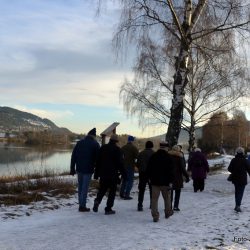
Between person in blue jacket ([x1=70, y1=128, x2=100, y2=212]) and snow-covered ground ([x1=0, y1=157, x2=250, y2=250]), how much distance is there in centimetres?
51

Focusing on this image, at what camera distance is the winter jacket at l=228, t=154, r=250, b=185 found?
1277cm

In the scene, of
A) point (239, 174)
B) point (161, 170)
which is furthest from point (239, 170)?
point (161, 170)

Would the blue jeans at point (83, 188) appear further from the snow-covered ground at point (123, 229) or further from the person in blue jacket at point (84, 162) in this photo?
the snow-covered ground at point (123, 229)

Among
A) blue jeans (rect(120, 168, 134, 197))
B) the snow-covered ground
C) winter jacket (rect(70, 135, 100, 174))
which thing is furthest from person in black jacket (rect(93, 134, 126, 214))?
blue jeans (rect(120, 168, 134, 197))

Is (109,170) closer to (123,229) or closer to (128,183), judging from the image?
(123,229)

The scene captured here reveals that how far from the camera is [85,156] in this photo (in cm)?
1152

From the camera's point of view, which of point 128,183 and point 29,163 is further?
point 29,163

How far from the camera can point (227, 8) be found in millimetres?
17562

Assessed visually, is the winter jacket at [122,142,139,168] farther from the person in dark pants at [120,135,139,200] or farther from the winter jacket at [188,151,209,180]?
the winter jacket at [188,151,209,180]

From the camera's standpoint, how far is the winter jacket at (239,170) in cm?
1277

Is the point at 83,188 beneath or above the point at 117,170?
beneath

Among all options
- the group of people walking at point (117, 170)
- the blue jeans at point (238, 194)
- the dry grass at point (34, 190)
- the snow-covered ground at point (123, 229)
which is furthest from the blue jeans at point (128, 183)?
the blue jeans at point (238, 194)

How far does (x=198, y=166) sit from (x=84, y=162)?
6.90 metres

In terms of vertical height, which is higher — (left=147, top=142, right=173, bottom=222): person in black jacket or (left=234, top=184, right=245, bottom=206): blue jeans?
(left=147, top=142, right=173, bottom=222): person in black jacket
